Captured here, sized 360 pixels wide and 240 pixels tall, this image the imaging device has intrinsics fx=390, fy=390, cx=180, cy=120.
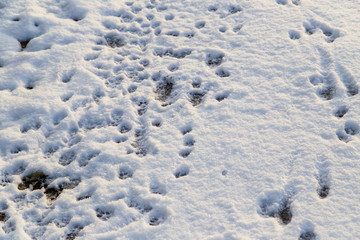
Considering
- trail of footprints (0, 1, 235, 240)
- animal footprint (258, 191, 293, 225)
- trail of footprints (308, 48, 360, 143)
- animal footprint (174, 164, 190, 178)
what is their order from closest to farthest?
animal footprint (258, 191, 293, 225) → trail of footprints (0, 1, 235, 240) → animal footprint (174, 164, 190, 178) → trail of footprints (308, 48, 360, 143)

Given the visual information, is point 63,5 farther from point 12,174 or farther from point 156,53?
point 12,174

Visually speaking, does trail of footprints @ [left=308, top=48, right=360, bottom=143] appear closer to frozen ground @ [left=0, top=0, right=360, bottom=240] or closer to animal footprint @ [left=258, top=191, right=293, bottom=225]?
frozen ground @ [left=0, top=0, right=360, bottom=240]

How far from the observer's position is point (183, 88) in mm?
4406

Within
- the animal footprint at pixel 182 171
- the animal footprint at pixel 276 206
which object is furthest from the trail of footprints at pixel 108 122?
the animal footprint at pixel 276 206

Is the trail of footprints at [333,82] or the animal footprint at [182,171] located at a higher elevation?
the trail of footprints at [333,82]

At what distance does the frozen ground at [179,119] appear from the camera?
3344 millimetres

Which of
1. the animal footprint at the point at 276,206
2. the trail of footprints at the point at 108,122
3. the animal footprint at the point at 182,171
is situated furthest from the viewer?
the animal footprint at the point at 182,171

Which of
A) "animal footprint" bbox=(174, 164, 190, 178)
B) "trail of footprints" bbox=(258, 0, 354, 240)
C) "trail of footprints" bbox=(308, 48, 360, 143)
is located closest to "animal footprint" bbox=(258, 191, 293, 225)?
"trail of footprints" bbox=(258, 0, 354, 240)

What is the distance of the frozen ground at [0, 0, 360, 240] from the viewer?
3344 mm

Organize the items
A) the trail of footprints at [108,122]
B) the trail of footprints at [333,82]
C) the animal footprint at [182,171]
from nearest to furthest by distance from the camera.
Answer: the trail of footprints at [108,122], the animal footprint at [182,171], the trail of footprints at [333,82]

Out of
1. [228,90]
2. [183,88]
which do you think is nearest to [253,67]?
[228,90]

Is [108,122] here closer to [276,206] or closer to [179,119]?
[179,119]

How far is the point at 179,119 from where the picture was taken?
4.09 metres

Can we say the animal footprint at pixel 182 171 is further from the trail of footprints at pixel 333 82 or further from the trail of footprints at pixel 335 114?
the trail of footprints at pixel 333 82
